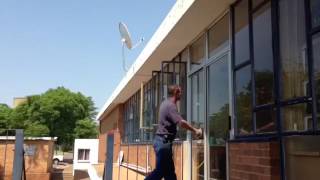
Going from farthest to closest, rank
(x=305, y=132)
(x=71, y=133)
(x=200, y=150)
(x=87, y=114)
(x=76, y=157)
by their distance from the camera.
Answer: (x=87, y=114) < (x=71, y=133) < (x=76, y=157) < (x=200, y=150) < (x=305, y=132)

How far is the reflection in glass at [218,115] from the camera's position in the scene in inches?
265

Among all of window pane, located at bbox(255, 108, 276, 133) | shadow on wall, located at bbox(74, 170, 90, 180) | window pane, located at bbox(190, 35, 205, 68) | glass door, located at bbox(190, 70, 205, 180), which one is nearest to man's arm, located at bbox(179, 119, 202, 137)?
window pane, located at bbox(255, 108, 276, 133)

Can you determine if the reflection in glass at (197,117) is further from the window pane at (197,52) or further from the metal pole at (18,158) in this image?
the metal pole at (18,158)

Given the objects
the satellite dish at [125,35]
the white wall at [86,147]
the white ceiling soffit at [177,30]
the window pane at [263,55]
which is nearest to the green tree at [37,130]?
the white wall at [86,147]

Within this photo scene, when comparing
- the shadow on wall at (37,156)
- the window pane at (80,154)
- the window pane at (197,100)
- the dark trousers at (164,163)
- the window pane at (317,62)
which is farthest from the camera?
the window pane at (80,154)

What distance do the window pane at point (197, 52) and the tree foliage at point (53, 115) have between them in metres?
49.1

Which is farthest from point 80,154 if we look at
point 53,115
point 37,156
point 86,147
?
point 53,115

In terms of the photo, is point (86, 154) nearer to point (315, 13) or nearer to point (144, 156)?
point (144, 156)

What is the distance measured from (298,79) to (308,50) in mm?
338

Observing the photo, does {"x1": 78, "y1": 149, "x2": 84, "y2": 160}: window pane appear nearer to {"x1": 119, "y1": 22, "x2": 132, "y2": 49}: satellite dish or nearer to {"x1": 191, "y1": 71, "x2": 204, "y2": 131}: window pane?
{"x1": 119, "y1": 22, "x2": 132, "y2": 49}: satellite dish

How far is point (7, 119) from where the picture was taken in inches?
2398

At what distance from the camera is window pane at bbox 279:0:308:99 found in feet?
15.0

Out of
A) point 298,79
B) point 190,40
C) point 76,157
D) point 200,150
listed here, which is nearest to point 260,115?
point 298,79

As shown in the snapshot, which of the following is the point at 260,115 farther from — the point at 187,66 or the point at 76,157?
the point at 76,157
